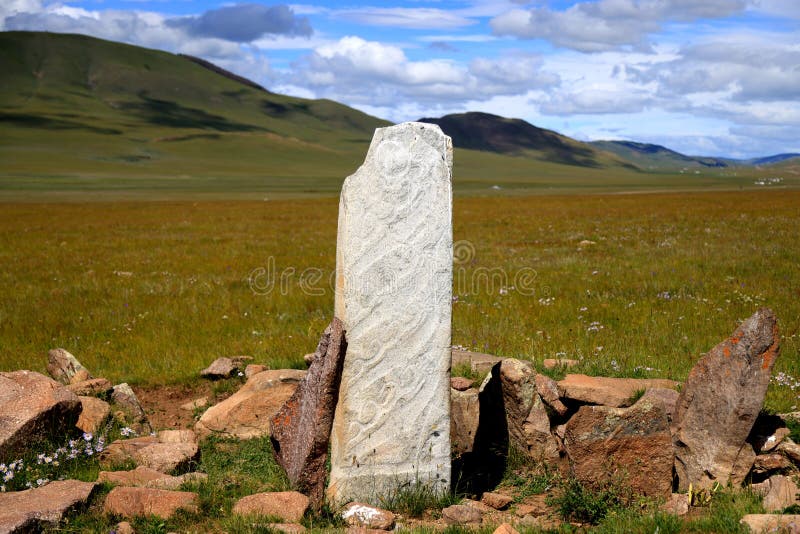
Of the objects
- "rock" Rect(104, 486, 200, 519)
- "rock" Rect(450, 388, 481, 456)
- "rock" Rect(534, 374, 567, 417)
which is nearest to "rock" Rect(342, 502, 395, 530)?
"rock" Rect(104, 486, 200, 519)

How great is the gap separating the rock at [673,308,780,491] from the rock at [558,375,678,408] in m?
0.90

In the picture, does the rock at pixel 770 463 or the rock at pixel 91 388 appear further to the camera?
the rock at pixel 91 388

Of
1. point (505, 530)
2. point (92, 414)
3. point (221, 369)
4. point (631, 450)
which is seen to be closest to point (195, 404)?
point (221, 369)

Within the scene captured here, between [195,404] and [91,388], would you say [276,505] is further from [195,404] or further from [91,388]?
[91,388]

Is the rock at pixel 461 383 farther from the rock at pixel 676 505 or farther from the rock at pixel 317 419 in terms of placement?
the rock at pixel 676 505

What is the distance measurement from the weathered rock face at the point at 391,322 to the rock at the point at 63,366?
16.0 ft

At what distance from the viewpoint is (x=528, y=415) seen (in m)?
7.08

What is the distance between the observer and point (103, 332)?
1277cm

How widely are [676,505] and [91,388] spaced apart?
6.91m

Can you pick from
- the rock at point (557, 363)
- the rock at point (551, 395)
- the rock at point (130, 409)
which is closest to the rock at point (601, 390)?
the rock at point (551, 395)

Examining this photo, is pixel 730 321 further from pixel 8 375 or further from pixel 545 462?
pixel 8 375

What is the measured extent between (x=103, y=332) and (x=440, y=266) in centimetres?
860

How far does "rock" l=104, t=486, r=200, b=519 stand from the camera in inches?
222

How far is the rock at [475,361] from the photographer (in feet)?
28.7
